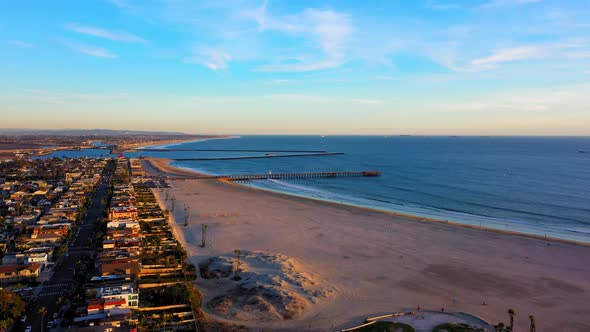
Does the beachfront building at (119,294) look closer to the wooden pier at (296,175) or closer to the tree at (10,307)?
the tree at (10,307)

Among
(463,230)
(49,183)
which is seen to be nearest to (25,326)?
(463,230)

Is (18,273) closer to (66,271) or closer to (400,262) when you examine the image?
(66,271)

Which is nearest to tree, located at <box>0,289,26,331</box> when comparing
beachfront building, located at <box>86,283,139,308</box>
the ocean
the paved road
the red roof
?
the paved road

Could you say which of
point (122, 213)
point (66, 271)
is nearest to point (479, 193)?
point (122, 213)

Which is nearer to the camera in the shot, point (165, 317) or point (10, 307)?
point (165, 317)

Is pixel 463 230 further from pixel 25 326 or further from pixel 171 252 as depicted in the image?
pixel 25 326

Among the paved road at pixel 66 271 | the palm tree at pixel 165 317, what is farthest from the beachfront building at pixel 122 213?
the palm tree at pixel 165 317
